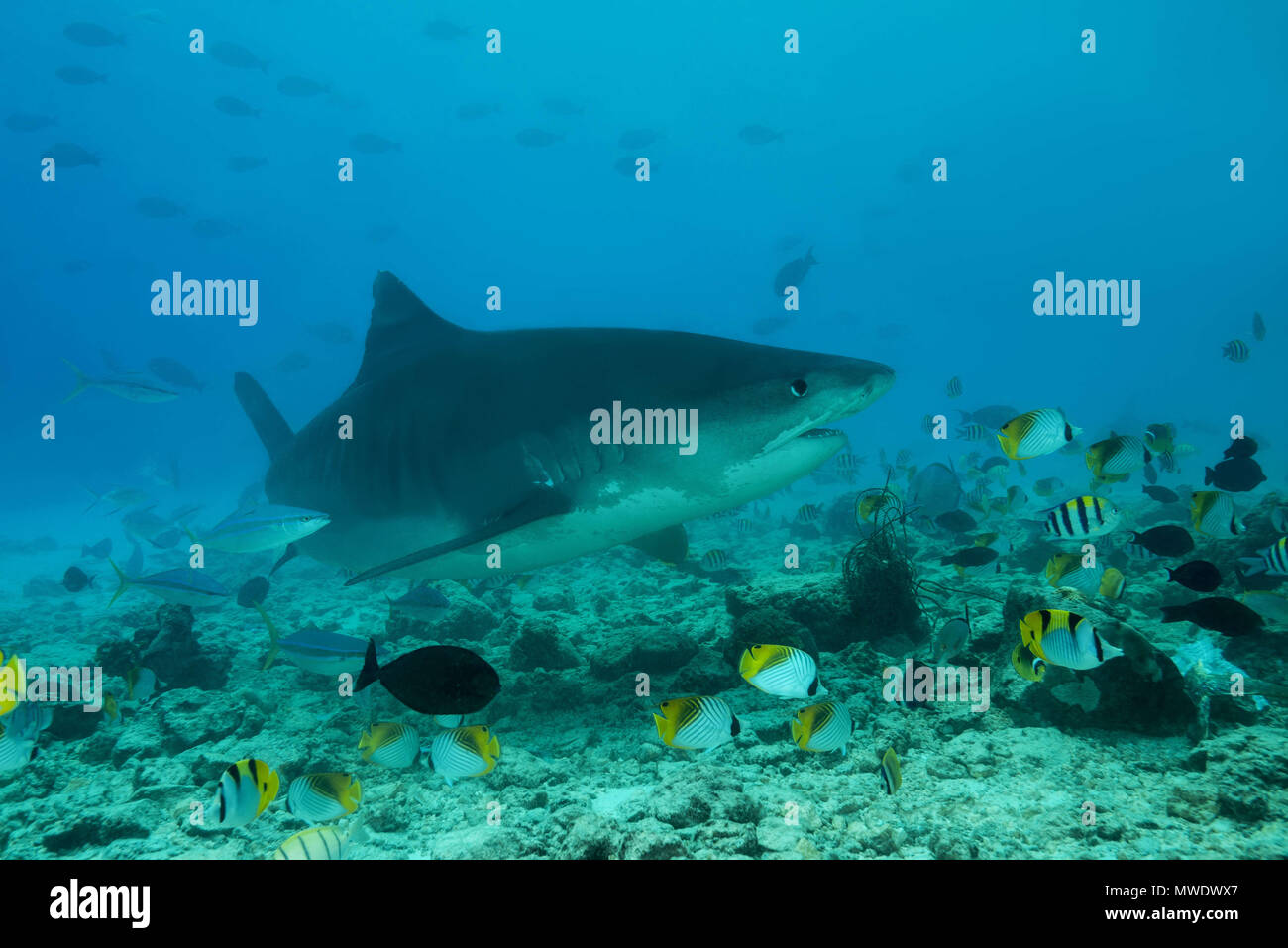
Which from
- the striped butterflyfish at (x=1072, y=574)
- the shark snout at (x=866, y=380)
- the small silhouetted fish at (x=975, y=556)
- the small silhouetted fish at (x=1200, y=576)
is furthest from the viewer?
the small silhouetted fish at (x=975, y=556)

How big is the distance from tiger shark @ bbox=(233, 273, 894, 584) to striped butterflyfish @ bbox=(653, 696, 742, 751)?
1358 mm

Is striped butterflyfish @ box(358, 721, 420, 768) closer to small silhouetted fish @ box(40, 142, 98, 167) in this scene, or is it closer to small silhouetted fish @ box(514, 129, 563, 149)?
small silhouetted fish @ box(40, 142, 98, 167)

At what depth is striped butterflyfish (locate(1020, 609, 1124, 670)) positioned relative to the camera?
120 inches

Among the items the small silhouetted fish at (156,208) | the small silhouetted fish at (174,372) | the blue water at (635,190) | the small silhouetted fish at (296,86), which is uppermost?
the blue water at (635,190)

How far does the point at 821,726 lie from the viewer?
324 cm

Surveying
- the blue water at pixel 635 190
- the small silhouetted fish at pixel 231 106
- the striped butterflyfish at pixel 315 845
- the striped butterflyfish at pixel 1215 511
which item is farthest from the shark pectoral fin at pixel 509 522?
the blue water at pixel 635 190

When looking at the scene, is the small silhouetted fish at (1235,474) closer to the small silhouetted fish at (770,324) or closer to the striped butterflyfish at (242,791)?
the striped butterflyfish at (242,791)

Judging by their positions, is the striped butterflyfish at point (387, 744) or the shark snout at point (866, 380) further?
the striped butterflyfish at point (387, 744)

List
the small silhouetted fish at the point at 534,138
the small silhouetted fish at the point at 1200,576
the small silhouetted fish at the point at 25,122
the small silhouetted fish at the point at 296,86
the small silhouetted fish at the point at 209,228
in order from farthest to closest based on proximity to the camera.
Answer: the small silhouetted fish at the point at 534,138 → the small silhouetted fish at the point at 209,228 → the small silhouetted fish at the point at 296,86 → the small silhouetted fish at the point at 25,122 → the small silhouetted fish at the point at 1200,576

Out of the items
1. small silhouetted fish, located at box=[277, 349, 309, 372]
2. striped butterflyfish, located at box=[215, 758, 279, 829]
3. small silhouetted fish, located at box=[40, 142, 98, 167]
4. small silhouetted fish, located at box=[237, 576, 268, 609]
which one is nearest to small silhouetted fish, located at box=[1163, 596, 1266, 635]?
striped butterflyfish, located at box=[215, 758, 279, 829]

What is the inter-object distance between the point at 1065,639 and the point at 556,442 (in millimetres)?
3163

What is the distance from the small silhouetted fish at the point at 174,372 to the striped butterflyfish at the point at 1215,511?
21.8 metres

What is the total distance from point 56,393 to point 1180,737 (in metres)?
164

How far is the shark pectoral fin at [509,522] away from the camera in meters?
3.86
